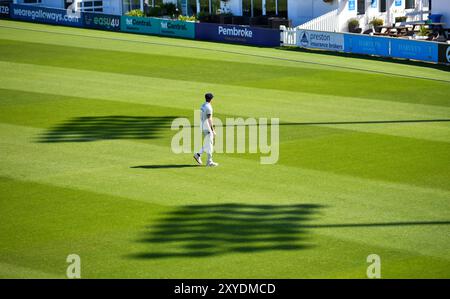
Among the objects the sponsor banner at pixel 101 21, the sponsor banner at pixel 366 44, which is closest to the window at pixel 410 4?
the sponsor banner at pixel 366 44

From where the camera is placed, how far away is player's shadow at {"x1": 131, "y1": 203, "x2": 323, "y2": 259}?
1561 cm

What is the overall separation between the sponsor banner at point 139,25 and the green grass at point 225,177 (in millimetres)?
13157

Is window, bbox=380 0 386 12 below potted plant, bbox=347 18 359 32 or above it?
above

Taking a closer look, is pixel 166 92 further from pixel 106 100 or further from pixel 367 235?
pixel 367 235

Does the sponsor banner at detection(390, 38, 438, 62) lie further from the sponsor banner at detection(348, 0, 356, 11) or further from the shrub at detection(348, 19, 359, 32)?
the sponsor banner at detection(348, 0, 356, 11)

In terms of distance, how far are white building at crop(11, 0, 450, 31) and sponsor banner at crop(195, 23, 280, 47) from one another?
3.13 meters

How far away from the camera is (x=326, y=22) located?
49250 millimetres

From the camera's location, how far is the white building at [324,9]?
49719 mm

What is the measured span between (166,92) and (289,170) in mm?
11843

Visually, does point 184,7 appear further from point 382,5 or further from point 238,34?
point 382,5

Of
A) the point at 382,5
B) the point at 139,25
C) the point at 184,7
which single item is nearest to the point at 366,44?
the point at 382,5
